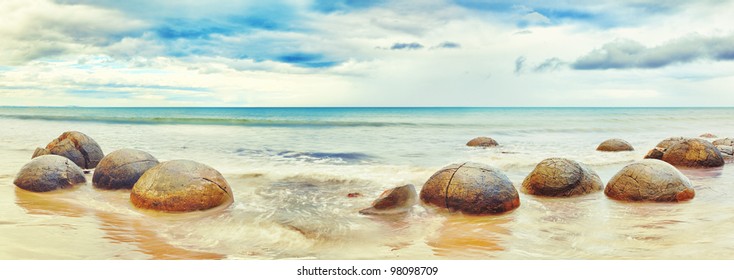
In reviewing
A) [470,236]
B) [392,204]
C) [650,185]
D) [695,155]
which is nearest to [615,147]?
[695,155]

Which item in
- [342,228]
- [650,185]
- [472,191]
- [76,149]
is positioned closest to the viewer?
[342,228]

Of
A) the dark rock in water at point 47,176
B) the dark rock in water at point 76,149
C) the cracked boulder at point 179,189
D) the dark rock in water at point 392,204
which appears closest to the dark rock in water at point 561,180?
the dark rock in water at point 392,204

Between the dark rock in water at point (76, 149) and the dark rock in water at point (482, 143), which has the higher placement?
the dark rock in water at point (76, 149)

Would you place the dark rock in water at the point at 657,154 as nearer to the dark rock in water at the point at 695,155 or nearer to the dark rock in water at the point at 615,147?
the dark rock in water at the point at 695,155

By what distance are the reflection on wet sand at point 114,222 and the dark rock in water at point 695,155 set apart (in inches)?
389

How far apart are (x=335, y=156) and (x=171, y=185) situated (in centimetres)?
726

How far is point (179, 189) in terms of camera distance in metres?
6.15

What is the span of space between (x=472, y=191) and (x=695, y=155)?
6.85 metres

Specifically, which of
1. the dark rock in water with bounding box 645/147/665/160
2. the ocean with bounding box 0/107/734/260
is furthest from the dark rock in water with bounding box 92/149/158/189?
the dark rock in water with bounding box 645/147/665/160

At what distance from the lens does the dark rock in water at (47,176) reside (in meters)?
7.29

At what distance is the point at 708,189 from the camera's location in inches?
303

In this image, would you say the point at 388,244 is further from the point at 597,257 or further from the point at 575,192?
the point at 575,192

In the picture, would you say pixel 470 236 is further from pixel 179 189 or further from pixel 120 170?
pixel 120 170
